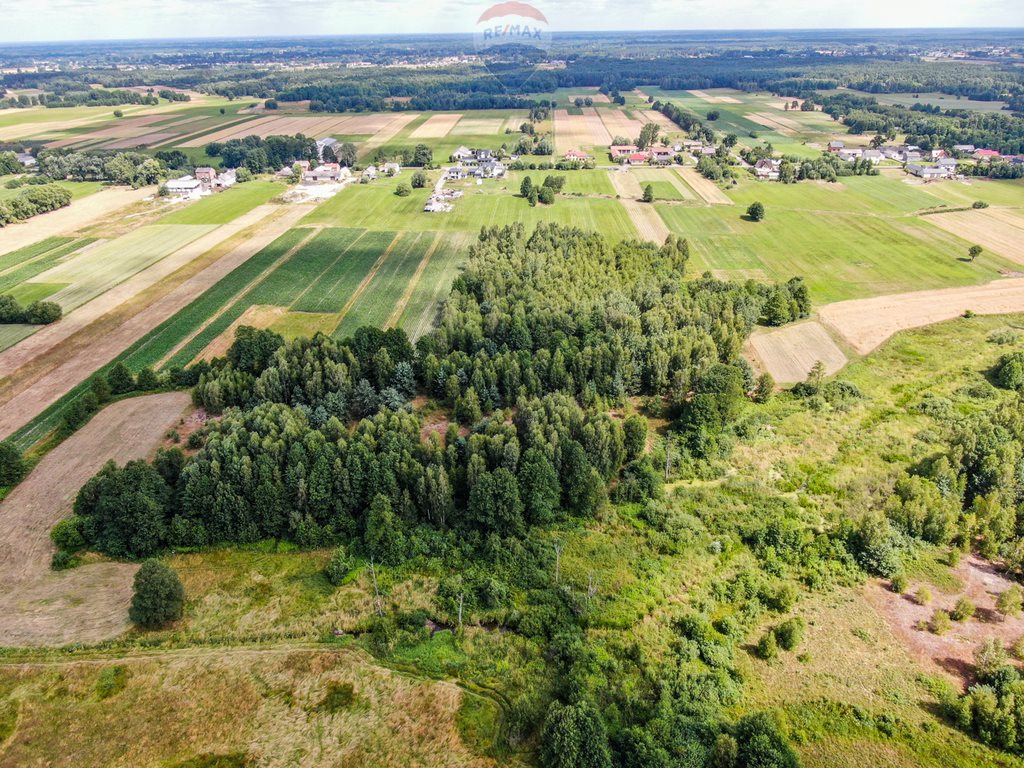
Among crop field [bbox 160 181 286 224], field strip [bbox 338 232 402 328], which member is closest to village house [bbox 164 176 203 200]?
crop field [bbox 160 181 286 224]

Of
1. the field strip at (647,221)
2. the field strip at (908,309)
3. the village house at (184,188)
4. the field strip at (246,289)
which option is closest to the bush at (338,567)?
the field strip at (246,289)

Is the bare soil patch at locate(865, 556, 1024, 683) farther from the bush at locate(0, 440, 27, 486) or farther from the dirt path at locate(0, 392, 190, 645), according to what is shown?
the bush at locate(0, 440, 27, 486)

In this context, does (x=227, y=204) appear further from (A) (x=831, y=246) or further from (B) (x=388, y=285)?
(A) (x=831, y=246)

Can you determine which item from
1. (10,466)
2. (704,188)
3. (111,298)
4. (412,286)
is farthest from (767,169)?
(10,466)

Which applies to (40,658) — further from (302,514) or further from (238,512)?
(302,514)

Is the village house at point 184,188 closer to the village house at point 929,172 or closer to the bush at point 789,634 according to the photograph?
the bush at point 789,634

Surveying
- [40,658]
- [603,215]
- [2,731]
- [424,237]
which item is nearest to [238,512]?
[40,658]
